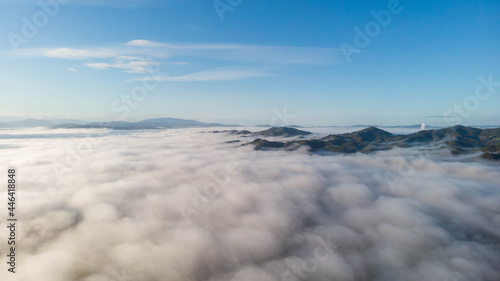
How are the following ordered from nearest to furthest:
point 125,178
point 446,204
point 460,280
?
point 460,280 → point 446,204 → point 125,178

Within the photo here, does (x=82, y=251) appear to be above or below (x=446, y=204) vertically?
below

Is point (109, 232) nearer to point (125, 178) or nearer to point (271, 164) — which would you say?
point (125, 178)

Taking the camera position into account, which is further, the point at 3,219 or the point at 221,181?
the point at 221,181

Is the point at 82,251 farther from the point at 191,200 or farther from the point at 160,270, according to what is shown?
→ the point at 191,200

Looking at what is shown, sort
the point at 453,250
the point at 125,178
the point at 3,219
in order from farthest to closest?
1. the point at 125,178
2. the point at 3,219
3. the point at 453,250

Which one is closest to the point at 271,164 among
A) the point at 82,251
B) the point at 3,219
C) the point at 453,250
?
the point at 453,250

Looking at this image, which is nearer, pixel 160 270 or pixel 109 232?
pixel 160 270

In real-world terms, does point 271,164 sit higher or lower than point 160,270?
higher

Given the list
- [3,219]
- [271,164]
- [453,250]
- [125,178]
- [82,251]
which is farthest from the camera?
[271,164]

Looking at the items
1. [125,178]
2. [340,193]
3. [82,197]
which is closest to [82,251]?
[82,197]
